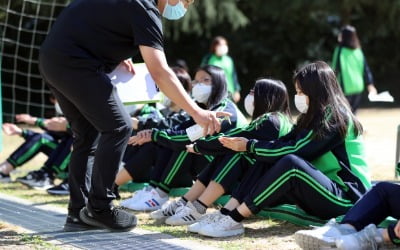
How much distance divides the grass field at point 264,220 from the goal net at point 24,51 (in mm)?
2090

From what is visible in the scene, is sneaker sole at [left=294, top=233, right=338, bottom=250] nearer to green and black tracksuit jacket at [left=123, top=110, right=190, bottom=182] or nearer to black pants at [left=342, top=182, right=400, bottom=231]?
black pants at [left=342, top=182, right=400, bottom=231]

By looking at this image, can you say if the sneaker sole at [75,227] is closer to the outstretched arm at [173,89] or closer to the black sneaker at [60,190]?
the outstretched arm at [173,89]

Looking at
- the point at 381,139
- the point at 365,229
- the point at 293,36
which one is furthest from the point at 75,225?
the point at 293,36

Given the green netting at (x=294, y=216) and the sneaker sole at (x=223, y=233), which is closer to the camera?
the sneaker sole at (x=223, y=233)

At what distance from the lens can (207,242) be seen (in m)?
4.82

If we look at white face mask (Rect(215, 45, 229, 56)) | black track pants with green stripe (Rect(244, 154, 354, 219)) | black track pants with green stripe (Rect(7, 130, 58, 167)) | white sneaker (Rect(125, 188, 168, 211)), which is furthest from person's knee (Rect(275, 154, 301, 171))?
white face mask (Rect(215, 45, 229, 56))

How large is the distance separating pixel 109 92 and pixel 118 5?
519 mm

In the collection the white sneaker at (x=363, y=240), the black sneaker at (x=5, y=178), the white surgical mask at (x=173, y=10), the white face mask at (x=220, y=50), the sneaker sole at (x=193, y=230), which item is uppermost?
the white surgical mask at (x=173, y=10)

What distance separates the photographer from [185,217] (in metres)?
5.45

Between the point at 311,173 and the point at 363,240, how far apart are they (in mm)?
701

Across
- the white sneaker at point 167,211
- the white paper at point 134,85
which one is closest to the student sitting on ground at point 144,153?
the white paper at point 134,85

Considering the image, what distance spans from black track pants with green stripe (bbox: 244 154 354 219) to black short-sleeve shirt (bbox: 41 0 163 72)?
3.36ft

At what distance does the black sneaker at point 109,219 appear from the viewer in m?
4.96

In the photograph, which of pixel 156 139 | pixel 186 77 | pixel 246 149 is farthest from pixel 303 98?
pixel 186 77
